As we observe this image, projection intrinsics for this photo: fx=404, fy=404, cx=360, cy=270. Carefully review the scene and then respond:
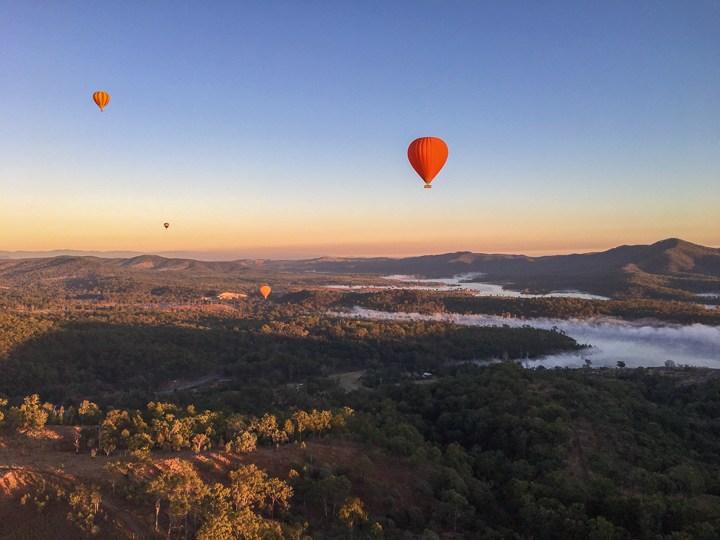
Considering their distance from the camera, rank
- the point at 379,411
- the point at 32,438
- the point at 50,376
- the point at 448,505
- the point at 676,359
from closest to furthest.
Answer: the point at 448,505 → the point at 32,438 → the point at 379,411 → the point at 50,376 → the point at 676,359

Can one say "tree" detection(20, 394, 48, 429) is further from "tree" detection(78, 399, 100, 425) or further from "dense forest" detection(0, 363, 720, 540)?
"tree" detection(78, 399, 100, 425)

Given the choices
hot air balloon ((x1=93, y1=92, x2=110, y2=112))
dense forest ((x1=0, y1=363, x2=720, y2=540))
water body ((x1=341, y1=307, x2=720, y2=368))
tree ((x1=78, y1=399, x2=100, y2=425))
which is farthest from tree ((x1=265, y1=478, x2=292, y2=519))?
water body ((x1=341, y1=307, x2=720, y2=368))

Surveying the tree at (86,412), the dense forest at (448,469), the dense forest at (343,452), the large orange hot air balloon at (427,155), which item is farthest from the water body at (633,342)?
the tree at (86,412)

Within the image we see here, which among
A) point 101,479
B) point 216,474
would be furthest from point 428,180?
point 101,479

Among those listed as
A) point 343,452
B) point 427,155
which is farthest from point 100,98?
point 343,452

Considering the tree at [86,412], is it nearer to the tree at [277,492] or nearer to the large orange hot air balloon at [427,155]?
the tree at [277,492]

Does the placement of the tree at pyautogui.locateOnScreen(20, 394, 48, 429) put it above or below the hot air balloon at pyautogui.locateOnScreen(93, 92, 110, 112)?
below

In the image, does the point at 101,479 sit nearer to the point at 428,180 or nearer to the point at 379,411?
the point at 379,411
